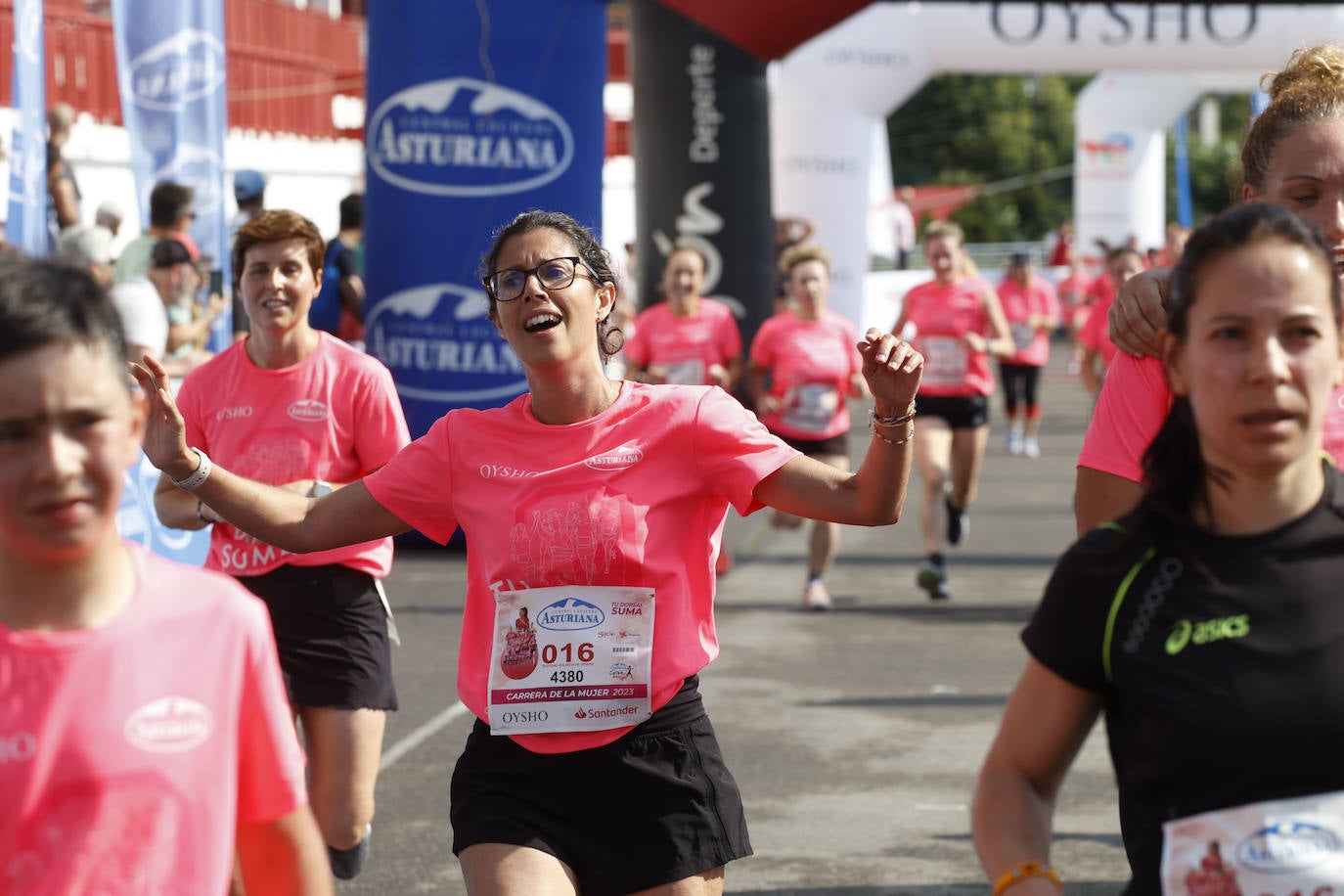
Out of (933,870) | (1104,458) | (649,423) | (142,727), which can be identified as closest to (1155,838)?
(1104,458)

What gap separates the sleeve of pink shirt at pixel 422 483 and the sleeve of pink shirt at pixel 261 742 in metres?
1.48

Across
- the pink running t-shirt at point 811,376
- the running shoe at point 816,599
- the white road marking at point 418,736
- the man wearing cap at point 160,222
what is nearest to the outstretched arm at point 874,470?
the white road marking at point 418,736

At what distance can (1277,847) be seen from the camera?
2.23 metres

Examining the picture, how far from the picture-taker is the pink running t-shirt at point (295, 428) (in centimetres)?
507

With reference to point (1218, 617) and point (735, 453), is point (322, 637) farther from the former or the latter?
point (1218, 617)

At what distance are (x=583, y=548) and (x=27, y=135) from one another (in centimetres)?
481

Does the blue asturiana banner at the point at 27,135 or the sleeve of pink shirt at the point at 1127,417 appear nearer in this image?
the sleeve of pink shirt at the point at 1127,417

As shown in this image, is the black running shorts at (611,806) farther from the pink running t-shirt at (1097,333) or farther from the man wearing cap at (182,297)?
the pink running t-shirt at (1097,333)

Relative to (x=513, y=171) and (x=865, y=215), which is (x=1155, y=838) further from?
(x=865, y=215)

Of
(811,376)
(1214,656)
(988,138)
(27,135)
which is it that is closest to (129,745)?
(1214,656)

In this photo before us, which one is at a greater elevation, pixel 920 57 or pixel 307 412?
pixel 920 57

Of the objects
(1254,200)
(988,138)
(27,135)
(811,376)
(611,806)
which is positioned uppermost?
(988,138)

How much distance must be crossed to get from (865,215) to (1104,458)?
1682 centimetres

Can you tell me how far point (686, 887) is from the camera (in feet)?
11.7
